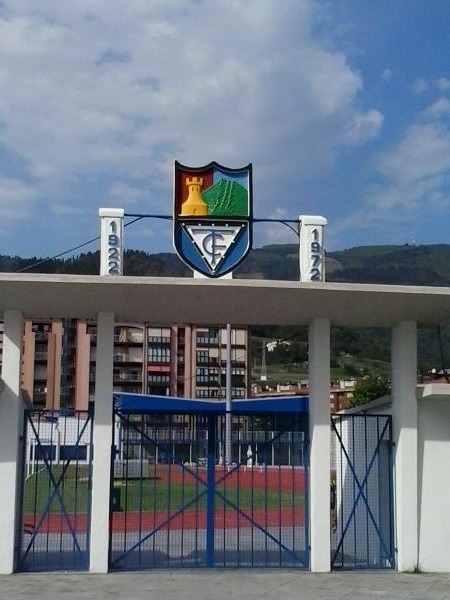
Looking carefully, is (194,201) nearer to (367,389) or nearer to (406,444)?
(406,444)

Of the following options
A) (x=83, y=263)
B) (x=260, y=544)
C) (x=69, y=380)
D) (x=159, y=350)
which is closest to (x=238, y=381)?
(x=159, y=350)

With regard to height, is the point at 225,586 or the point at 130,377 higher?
the point at 130,377

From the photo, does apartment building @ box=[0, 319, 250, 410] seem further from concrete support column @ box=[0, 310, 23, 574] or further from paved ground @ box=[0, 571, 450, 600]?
paved ground @ box=[0, 571, 450, 600]

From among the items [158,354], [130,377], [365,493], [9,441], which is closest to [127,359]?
[130,377]

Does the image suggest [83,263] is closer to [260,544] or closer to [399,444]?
[260,544]

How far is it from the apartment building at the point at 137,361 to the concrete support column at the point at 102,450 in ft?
256

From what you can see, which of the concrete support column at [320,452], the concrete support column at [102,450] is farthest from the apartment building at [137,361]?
the concrete support column at [102,450]

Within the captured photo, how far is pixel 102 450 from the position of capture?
12977 millimetres

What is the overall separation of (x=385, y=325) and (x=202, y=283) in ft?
12.7

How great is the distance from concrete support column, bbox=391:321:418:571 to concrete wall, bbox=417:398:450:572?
154mm

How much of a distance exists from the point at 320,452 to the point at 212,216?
3892 mm

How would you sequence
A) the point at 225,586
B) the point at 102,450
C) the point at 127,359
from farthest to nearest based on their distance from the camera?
the point at 127,359 < the point at 102,450 < the point at 225,586

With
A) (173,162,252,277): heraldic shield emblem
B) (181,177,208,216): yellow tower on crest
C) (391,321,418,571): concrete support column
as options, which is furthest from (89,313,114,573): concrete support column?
(391,321,418,571): concrete support column

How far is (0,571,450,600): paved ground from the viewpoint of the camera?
11305 millimetres
